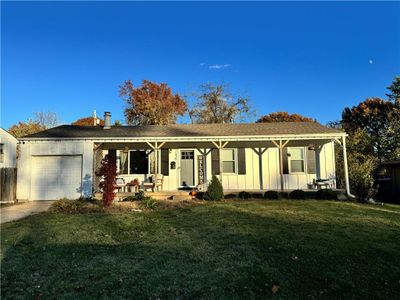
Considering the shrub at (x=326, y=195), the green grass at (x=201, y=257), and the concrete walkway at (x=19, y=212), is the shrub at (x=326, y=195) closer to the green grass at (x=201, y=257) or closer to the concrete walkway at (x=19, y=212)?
the green grass at (x=201, y=257)

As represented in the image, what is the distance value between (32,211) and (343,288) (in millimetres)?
10369

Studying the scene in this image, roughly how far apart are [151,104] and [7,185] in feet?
68.8

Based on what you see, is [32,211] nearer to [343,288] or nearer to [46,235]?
[46,235]

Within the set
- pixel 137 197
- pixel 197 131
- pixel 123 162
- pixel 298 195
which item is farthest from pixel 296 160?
pixel 123 162

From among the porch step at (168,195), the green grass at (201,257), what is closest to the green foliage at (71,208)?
the green grass at (201,257)

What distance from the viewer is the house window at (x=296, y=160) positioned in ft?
53.1

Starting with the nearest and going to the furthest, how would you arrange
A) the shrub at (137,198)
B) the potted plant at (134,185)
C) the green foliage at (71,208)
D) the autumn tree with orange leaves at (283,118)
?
the green foliage at (71,208), the shrub at (137,198), the potted plant at (134,185), the autumn tree with orange leaves at (283,118)

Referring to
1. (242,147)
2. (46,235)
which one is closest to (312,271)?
(46,235)

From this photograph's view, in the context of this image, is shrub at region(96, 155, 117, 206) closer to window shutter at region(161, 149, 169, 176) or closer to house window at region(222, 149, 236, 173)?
window shutter at region(161, 149, 169, 176)

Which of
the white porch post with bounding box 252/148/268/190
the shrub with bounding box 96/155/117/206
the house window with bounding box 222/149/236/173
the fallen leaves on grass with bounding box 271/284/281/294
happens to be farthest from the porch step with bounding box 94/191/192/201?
the fallen leaves on grass with bounding box 271/284/281/294

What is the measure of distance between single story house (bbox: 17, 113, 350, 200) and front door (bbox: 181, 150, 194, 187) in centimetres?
5

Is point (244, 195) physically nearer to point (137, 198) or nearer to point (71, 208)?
point (137, 198)

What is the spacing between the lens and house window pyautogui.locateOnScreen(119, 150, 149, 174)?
1652 cm

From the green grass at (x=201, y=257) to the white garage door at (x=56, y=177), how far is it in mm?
5101
